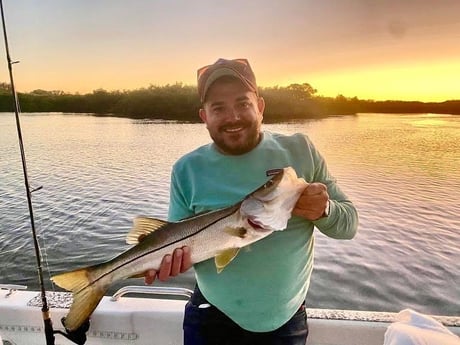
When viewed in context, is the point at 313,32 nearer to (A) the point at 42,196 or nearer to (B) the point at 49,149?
(A) the point at 42,196

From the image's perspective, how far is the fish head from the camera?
128 centimetres

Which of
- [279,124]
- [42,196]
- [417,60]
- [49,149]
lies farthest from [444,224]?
[49,149]

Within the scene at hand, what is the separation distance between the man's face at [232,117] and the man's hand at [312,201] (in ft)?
1.43

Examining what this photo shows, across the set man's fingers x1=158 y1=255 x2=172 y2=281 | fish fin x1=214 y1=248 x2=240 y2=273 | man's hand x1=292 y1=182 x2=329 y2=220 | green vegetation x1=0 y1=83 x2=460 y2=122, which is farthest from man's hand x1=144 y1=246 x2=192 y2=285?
green vegetation x1=0 y1=83 x2=460 y2=122

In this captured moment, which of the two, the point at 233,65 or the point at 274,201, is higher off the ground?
the point at 233,65

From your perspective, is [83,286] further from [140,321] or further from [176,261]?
[140,321]

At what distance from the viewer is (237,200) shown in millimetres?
1667

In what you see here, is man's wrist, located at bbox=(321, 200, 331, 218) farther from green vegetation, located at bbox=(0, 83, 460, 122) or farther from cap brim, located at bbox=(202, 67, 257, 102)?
green vegetation, located at bbox=(0, 83, 460, 122)

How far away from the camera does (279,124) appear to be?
4773 millimetres

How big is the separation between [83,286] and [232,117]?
0.83 m

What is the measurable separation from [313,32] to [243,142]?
429 centimetres

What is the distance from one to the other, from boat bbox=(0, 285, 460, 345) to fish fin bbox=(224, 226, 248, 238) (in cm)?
69

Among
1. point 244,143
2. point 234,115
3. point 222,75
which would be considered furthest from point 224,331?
point 222,75

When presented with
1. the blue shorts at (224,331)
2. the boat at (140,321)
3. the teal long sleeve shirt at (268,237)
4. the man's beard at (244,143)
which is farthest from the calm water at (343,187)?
the man's beard at (244,143)
